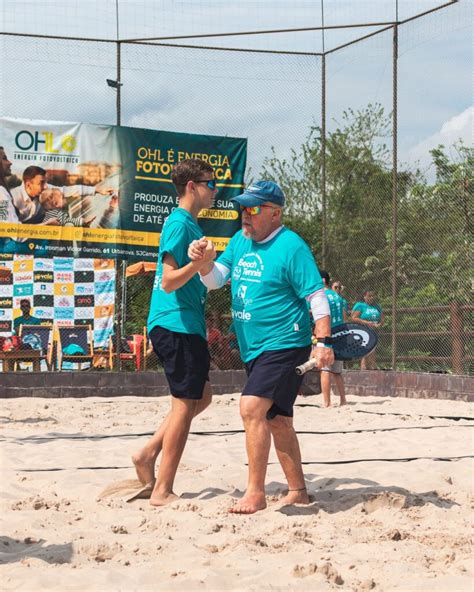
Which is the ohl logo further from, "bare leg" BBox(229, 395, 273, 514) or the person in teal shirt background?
"bare leg" BBox(229, 395, 273, 514)

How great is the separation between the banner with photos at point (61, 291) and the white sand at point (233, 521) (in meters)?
4.13

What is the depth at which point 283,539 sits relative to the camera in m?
4.56

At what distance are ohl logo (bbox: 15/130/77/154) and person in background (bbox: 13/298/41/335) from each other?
199 centimetres

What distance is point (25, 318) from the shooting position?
12.6 m

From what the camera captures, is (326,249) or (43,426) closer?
(43,426)

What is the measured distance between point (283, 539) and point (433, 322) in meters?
9.52

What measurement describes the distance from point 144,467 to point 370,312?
8.58 metres

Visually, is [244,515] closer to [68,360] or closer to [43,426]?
[43,426]

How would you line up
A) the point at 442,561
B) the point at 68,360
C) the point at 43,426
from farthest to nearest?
1. the point at 68,360
2. the point at 43,426
3. the point at 442,561

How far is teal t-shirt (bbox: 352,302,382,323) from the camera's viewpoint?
13.8 m

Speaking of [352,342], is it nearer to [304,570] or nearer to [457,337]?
[457,337]

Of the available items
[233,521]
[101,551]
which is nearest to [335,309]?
[233,521]

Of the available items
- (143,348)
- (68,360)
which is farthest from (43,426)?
(143,348)

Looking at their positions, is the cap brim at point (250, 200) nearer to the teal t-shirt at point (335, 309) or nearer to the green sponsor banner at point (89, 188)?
the teal t-shirt at point (335, 309)
